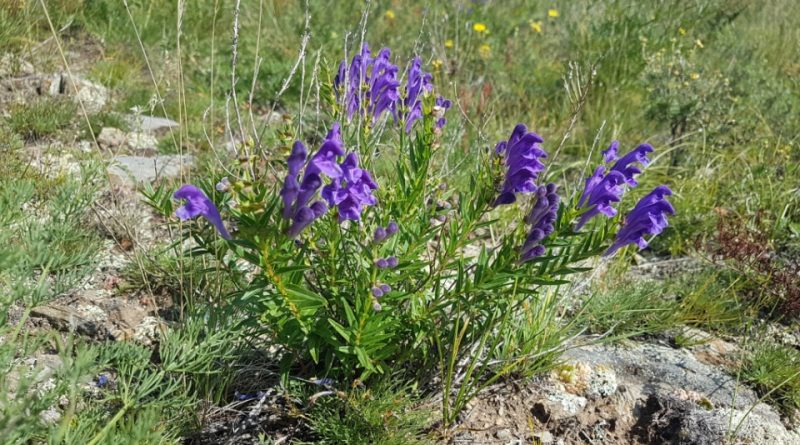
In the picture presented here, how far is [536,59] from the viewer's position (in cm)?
716

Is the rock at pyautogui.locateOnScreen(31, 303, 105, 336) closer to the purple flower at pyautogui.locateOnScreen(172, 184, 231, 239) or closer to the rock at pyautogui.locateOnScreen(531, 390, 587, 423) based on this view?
the purple flower at pyautogui.locateOnScreen(172, 184, 231, 239)

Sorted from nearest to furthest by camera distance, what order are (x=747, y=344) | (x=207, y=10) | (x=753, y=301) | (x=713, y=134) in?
(x=747, y=344)
(x=753, y=301)
(x=713, y=134)
(x=207, y=10)

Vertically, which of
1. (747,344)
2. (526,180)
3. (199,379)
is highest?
(526,180)

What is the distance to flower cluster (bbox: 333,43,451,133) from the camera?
2613mm

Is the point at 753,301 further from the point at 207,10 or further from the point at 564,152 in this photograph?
the point at 207,10

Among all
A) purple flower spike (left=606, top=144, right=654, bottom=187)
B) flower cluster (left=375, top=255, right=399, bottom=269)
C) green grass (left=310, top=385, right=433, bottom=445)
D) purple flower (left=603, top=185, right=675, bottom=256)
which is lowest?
green grass (left=310, top=385, right=433, bottom=445)

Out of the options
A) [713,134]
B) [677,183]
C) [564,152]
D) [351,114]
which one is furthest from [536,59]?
[351,114]

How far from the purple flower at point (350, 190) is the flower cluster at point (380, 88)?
663mm

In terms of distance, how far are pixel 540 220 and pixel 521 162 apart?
0.23m

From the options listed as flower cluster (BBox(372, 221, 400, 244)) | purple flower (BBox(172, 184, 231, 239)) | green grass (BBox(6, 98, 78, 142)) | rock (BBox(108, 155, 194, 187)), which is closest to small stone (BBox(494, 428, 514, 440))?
flower cluster (BBox(372, 221, 400, 244))

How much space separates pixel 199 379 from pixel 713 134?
489 cm

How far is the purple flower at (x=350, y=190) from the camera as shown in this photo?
194 cm

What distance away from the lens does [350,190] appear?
6.46ft

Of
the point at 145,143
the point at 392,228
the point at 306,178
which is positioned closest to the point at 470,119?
the point at 145,143
